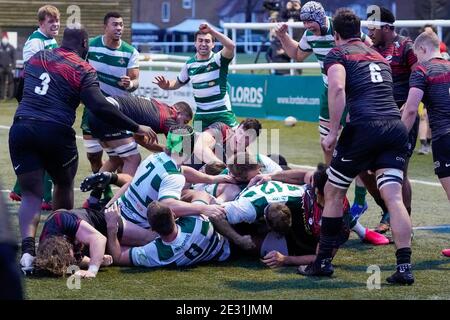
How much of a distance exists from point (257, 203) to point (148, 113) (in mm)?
2372

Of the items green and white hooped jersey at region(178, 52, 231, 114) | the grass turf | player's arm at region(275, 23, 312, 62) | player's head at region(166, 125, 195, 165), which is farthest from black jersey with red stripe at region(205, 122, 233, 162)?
player's head at region(166, 125, 195, 165)

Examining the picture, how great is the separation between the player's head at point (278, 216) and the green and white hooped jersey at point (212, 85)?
10.7 feet

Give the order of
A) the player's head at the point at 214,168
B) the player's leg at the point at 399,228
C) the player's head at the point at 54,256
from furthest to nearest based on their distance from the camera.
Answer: the player's head at the point at 214,168 → the player's head at the point at 54,256 → the player's leg at the point at 399,228

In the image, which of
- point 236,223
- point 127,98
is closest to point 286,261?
point 236,223

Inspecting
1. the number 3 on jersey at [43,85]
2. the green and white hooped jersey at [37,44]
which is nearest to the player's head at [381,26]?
the number 3 on jersey at [43,85]

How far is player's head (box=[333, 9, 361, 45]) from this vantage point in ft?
22.8

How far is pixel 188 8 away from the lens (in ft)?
238

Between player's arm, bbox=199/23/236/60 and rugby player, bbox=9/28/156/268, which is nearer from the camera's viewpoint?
rugby player, bbox=9/28/156/268

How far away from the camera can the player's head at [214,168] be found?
342 inches

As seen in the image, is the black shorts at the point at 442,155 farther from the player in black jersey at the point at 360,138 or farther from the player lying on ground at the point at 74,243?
the player lying on ground at the point at 74,243

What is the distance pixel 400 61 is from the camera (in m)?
8.48

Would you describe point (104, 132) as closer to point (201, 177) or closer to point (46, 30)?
point (46, 30)

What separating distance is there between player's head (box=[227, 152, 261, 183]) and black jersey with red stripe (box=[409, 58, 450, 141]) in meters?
1.49

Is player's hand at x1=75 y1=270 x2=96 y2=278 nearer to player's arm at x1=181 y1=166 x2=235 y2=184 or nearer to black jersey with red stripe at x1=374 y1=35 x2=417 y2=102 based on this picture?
player's arm at x1=181 y1=166 x2=235 y2=184
